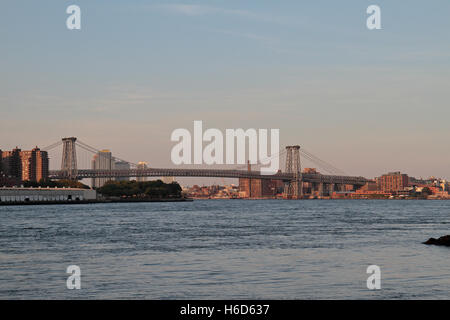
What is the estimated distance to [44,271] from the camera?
21.4 meters

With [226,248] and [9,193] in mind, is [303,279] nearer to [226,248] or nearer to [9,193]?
[226,248]

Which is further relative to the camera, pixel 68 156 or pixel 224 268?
pixel 68 156

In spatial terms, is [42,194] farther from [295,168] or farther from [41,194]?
[295,168]

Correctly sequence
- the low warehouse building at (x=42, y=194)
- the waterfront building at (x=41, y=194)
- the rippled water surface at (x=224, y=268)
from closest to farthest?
the rippled water surface at (x=224, y=268), the waterfront building at (x=41, y=194), the low warehouse building at (x=42, y=194)

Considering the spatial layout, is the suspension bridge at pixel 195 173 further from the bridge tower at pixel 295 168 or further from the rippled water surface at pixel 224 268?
the rippled water surface at pixel 224 268

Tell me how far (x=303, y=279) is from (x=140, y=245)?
46.3ft

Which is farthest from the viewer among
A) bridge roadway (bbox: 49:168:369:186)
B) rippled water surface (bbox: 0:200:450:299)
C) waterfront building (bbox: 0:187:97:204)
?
bridge roadway (bbox: 49:168:369:186)

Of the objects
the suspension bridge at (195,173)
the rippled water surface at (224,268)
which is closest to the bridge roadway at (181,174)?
the suspension bridge at (195,173)

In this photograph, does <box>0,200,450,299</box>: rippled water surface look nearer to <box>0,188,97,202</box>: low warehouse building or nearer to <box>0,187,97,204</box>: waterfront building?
<box>0,187,97,204</box>: waterfront building

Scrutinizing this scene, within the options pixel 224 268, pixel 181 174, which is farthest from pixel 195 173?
pixel 224 268

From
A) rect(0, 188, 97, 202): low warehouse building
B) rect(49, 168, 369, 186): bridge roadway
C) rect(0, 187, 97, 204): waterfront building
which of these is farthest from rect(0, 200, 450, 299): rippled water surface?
rect(49, 168, 369, 186): bridge roadway

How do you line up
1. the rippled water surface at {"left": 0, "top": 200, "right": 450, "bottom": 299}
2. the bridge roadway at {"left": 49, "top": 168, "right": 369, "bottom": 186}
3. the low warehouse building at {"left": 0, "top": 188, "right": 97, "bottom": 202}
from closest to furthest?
1. the rippled water surface at {"left": 0, "top": 200, "right": 450, "bottom": 299}
2. the low warehouse building at {"left": 0, "top": 188, "right": 97, "bottom": 202}
3. the bridge roadway at {"left": 49, "top": 168, "right": 369, "bottom": 186}
